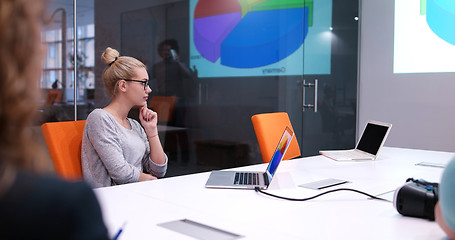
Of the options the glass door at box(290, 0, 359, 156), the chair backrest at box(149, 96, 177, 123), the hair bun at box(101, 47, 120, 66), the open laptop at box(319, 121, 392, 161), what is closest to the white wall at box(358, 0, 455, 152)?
the glass door at box(290, 0, 359, 156)

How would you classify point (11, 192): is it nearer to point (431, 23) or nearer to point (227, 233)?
point (227, 233)

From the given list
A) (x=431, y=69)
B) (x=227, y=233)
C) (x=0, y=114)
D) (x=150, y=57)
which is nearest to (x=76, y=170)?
(x=227, y=233)

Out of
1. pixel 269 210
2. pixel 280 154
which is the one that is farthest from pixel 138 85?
pixel 269 210

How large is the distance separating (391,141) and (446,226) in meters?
4.43

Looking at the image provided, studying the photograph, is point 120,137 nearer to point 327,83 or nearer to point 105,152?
point 105,152

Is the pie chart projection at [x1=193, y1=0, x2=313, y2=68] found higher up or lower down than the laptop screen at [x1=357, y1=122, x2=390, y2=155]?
higher up

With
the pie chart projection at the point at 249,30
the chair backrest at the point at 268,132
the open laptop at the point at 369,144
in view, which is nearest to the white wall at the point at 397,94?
the pie chart projection at the point at 249,30

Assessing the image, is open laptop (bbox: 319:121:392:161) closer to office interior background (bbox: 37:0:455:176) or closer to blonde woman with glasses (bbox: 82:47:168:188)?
blonde woman with glasses (bbox: 82:47:168:188)

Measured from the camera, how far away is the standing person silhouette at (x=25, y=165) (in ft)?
1.54

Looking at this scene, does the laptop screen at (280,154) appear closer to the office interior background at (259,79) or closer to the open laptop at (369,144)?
the open laptop at (369,144)

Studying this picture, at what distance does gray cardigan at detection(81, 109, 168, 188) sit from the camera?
234 cm

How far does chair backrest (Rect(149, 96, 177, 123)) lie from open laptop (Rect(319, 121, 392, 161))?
5.22 feet

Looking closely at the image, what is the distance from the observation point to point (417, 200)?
1490mm

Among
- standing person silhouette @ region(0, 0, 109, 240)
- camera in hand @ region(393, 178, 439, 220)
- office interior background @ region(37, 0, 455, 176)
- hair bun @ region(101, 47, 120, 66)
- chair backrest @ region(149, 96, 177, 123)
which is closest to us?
standing person silhouette @ region(0, 0, 109, 240)
